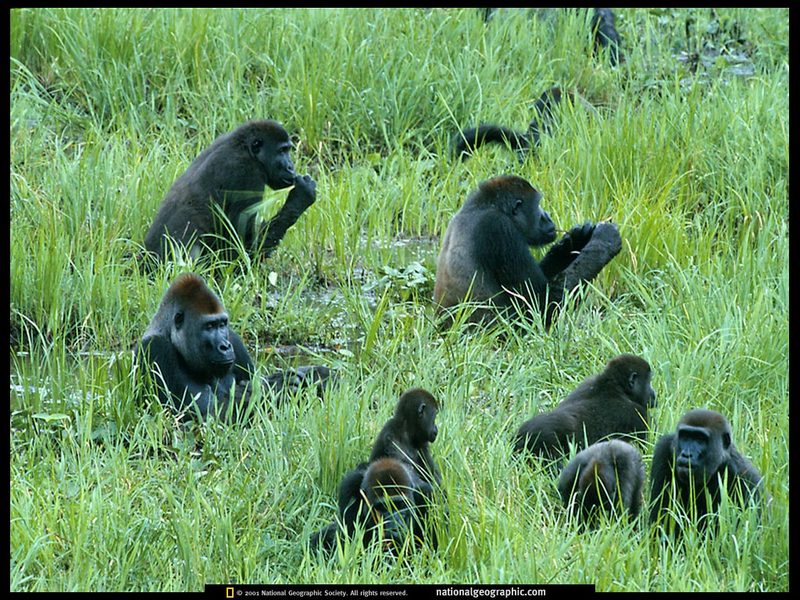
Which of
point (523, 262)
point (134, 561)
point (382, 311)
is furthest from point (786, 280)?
point (134, 561)

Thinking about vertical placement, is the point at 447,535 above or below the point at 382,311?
below

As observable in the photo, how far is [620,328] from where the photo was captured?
22.1 ft

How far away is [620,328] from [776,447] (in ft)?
5.23

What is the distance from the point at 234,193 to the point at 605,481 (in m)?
3.74

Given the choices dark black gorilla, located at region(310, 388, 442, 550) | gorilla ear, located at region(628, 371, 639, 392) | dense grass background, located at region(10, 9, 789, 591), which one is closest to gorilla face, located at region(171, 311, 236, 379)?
dense grass background, located at region(10, 9, 789, 591)

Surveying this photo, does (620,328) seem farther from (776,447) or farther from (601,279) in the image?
(776,447)

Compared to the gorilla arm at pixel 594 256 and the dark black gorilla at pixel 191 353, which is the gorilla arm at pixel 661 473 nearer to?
the dark black gorilla at pixel 191 353

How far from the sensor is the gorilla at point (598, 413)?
5418 mm

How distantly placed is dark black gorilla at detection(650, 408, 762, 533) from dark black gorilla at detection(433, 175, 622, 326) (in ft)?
7.66

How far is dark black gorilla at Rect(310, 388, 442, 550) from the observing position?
4711mm

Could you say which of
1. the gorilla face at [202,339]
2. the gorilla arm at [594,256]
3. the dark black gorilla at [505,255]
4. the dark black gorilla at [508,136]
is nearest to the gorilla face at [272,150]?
the dark black gorilla at [505,255]

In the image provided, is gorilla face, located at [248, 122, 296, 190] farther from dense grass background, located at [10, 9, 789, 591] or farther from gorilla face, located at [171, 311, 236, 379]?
gorilla face, located at [171, 311, 236, 379]

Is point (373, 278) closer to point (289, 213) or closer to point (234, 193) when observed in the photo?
point (289, 213)

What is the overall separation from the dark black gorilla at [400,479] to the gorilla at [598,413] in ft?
1.51
